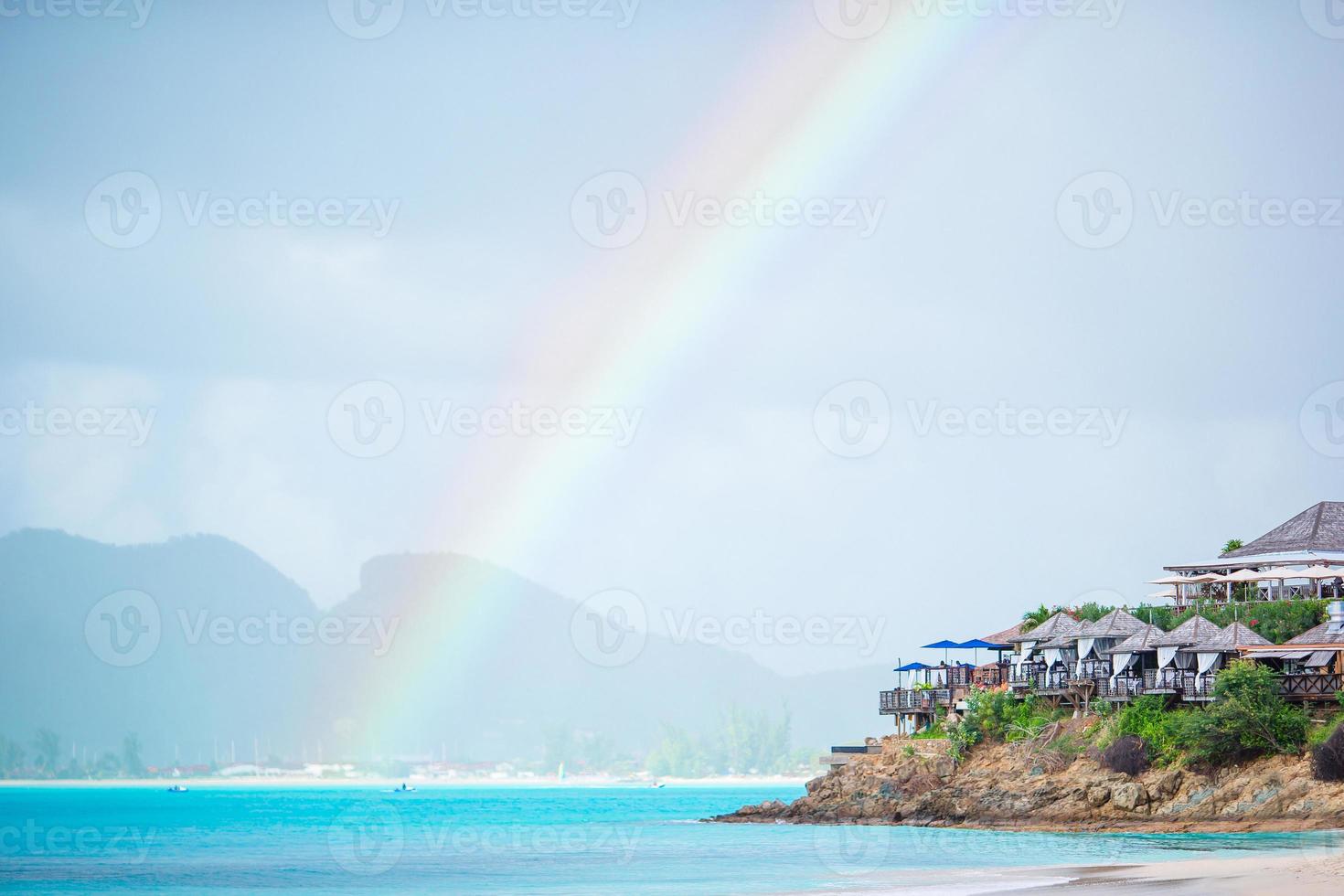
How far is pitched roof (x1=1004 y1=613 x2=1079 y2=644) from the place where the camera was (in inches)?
3098

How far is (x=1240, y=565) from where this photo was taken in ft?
275

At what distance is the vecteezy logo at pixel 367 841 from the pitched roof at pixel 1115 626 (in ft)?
119

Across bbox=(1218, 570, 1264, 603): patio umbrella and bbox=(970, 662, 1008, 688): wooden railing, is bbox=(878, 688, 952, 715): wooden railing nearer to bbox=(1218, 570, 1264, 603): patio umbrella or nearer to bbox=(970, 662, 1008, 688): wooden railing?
bbox=(970, 662, 1008, 688): wooden railing

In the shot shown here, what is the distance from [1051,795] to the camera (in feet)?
220

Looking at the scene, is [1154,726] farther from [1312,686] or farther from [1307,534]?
[1307,534]

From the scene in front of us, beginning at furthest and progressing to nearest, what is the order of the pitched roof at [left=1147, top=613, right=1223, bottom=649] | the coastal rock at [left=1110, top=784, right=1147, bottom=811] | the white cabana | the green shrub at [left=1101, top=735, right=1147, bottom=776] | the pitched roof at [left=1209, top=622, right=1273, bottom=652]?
the white cabana, the pitched roof at [left=1147, top=613, right=1223, bottom=649], the pitched roof at [left=1209, top=622, right=1273, bottom=652], the green shrub at [left=1101, top=735, right=1147, bottom=776], the coastal rock at [left=1110, top=784, right=1147, bottom=811]

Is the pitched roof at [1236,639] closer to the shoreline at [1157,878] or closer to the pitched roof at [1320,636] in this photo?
the pitched roof at [1320,636]

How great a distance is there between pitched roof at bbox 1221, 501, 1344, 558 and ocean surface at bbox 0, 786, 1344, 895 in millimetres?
29536

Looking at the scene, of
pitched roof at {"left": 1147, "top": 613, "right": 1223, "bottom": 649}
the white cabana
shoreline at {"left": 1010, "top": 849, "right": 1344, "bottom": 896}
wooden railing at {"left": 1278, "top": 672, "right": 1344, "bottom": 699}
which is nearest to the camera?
shoreline at {"left": 1010, "top": 849, "right": 1344, "bottom": 896}

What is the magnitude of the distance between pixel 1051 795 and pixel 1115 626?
1265 cm

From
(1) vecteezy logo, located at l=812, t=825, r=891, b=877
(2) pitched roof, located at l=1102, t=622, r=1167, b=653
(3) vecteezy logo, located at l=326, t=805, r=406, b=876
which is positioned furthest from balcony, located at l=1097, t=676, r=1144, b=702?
(3) vecteezy logo, located at l=326, t=805, r=406, b=876

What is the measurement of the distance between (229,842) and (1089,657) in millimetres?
49570

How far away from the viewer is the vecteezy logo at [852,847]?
2069 inches

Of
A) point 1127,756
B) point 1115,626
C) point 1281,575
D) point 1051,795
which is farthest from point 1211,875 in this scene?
point 1281,575
